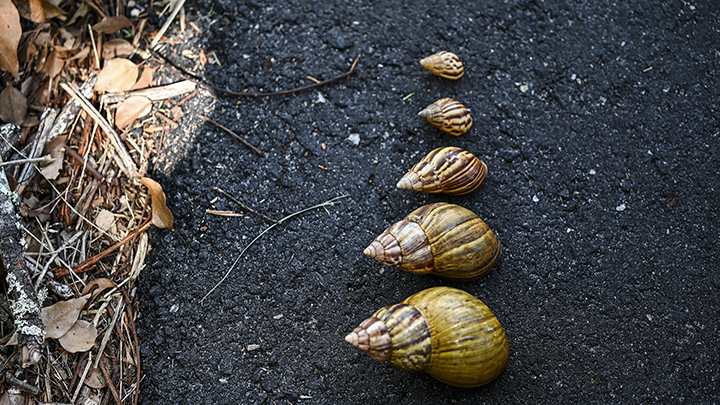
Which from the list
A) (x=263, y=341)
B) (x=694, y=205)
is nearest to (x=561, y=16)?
(x=694, y=205)

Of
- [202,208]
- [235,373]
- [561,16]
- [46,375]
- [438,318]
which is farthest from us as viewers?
[561,16]

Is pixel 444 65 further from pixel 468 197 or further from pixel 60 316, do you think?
pixel 60 316

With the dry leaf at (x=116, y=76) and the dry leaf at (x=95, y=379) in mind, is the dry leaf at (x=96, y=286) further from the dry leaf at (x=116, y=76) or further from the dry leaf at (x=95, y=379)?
the dry leaf at (x=116, y=76)

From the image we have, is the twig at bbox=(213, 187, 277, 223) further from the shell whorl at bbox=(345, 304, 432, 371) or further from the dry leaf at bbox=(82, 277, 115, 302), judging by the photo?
the shell whorl at bbox=(345, 304, 432, 371)

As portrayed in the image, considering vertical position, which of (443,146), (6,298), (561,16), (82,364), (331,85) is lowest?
(82,364)

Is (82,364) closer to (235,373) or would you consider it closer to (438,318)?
(235,373)

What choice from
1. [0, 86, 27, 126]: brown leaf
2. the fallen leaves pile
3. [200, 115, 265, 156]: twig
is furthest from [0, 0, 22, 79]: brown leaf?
[200, 115, 265, 156]: twig

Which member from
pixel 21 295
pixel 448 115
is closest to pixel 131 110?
pixel 21 295
